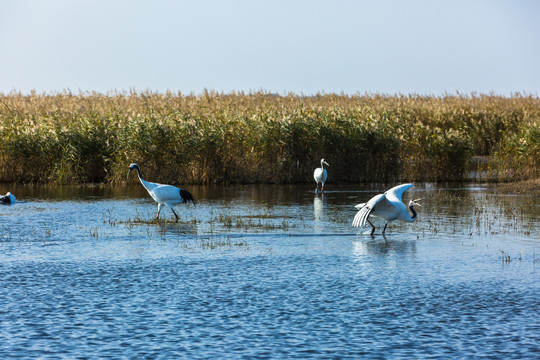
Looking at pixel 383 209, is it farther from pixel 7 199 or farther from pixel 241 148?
pixel 241 148

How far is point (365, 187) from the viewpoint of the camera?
959 inches

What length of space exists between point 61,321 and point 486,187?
19.5m

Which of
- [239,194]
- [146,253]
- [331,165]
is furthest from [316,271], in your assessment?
[331,165]

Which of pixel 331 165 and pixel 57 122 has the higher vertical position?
pixel 57 122

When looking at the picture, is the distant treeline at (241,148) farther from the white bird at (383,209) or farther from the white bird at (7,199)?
the white bird at (383,209)

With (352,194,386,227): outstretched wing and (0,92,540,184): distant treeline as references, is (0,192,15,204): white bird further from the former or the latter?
(352,194,386,227): outstretched wing

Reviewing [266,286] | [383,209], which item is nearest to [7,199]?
[383,209]

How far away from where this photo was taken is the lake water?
6344 mm

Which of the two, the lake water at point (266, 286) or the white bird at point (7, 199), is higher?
the white bird at point (7, 199)

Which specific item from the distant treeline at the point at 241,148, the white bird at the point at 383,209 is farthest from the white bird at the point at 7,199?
the white bird at the point at 383,209

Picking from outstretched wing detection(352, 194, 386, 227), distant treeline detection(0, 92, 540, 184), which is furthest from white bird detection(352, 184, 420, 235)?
distant treeline detection(0, 92, 540, 184)

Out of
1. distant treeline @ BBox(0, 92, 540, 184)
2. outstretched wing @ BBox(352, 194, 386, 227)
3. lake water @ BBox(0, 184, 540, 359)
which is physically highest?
distant treeline @ BBox(0, 92, 540, 184)

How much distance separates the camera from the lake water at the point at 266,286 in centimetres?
634

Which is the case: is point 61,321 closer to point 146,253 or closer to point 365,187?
point 146,253
